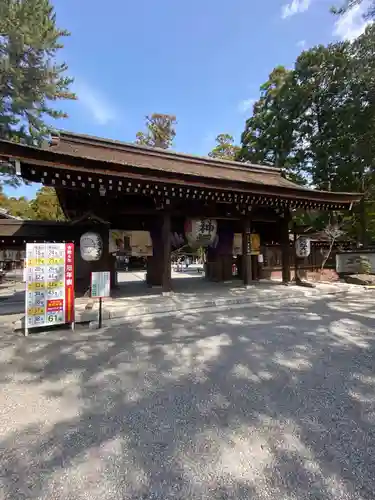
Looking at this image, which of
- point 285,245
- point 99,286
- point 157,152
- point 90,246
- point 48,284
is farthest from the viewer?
point 157,152

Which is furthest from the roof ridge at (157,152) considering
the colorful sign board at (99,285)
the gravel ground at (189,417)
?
the gravel ground at (189,417)

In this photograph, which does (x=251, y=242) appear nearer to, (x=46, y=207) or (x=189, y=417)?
(x=189, y=417)

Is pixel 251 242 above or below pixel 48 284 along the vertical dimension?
above

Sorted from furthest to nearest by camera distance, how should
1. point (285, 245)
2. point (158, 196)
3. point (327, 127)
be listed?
point (327, 127)
point (285, 245)
point (158, 196)

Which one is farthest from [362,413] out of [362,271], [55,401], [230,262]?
[362,271]

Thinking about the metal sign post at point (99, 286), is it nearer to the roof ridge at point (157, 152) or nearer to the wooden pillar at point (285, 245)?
the roof ridge at point (157, 152)

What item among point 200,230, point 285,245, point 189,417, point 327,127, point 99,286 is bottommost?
point 189,417

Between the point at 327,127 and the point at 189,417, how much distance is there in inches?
831

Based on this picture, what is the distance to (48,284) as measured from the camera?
5.10 m

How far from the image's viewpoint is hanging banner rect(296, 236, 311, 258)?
34.4 ft

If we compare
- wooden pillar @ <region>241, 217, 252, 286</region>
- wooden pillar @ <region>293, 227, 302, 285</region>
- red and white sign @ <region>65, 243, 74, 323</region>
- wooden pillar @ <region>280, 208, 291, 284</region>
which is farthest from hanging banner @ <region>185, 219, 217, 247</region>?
red and white sign @ <region>65, 243, 74, 323</region>

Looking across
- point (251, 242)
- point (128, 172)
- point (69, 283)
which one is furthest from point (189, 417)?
point (251, 242)

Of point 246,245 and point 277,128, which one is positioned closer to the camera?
point 246,245

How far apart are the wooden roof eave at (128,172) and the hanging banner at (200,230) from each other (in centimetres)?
148
